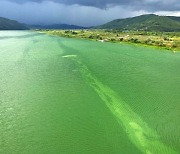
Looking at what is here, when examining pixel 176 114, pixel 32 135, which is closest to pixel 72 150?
A: pixel 32 135

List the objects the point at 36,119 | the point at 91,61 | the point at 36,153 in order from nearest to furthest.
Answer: the point at 36,153 → the point at 36,119 → the point at 91,61

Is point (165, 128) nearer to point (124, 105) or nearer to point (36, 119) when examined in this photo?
point (124, 105)

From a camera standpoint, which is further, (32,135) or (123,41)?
(123,41)

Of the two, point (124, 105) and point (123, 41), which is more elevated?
point (124, 105)

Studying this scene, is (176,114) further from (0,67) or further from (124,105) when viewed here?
(0,67)

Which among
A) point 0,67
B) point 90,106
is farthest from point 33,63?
point 90,106

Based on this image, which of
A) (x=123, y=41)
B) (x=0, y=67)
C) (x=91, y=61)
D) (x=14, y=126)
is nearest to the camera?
(x=14, y=126)
